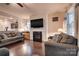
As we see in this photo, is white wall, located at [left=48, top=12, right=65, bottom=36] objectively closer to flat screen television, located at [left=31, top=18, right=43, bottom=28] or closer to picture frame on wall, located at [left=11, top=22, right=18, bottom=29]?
flat screen television, located at [left=31, top=18, right=43, bottom=28]

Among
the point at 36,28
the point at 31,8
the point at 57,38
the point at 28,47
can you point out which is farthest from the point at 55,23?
the point at 28,47

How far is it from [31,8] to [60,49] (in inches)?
46.8

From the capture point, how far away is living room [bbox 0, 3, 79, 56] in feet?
8.91

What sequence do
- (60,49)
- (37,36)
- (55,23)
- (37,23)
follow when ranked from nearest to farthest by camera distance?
(60,49) → (55,23) → (37,23) → (37,36)

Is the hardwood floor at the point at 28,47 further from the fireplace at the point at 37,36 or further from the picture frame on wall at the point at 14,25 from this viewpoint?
the picture frame on wall at the point at 14,25

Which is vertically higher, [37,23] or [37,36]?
[37,23]

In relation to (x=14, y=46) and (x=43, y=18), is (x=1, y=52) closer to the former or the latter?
(x=14, y=46)

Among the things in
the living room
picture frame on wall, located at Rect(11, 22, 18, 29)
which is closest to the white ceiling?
the living room

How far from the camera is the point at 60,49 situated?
2754 mm

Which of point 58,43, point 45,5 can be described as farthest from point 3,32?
point 58,43

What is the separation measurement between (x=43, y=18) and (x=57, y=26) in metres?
0.41

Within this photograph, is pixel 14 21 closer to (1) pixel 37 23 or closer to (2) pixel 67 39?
(1) pixel 37 23

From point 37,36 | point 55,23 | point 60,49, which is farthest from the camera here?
point 37,36

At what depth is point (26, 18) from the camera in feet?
9.75
